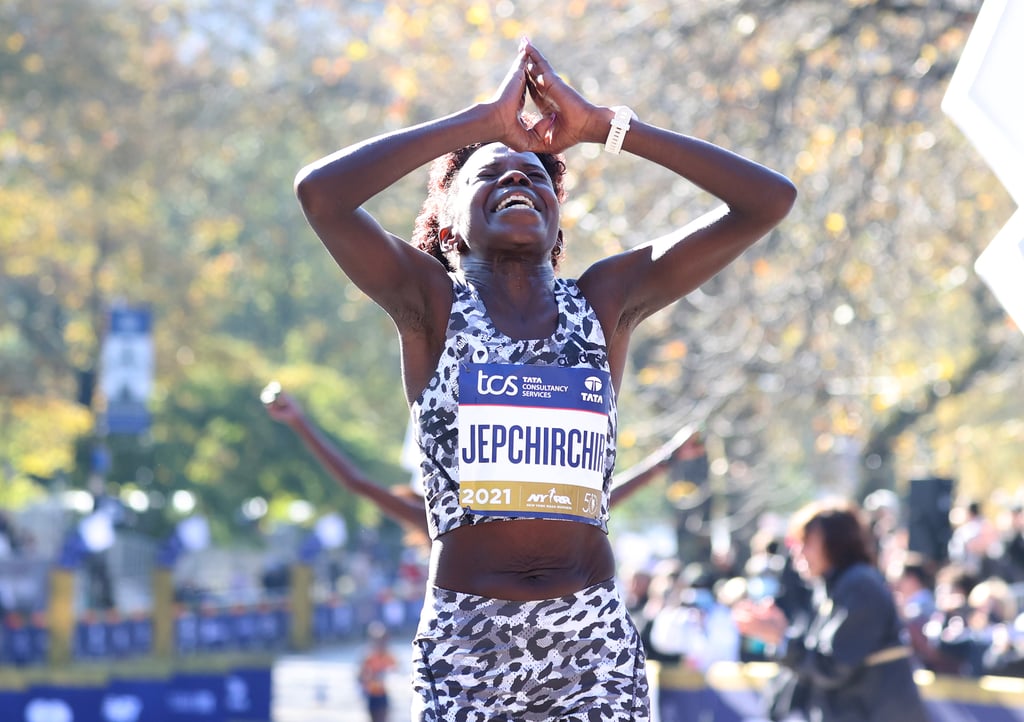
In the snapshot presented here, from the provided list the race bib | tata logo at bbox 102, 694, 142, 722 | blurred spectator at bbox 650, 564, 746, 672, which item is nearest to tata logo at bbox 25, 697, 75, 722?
tata logo at bbox 102, 694, 142, 722

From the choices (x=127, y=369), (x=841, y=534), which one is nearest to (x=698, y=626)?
(x=841, y=534)

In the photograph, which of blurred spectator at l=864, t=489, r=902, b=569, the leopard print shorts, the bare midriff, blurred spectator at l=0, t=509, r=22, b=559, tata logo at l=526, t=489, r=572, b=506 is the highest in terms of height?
blurred spectator at l=0, t=509, r=22, b=559

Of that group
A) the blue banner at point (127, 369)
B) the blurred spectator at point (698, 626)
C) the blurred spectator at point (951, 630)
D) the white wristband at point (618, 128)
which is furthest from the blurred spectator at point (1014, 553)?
the blue banner at point (127, 369)

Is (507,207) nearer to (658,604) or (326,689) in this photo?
(658,604)

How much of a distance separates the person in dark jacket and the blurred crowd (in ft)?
6.18

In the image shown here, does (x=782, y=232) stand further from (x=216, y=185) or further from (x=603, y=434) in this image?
(x=216, y=185)

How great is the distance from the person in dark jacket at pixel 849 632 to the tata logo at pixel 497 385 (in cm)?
354

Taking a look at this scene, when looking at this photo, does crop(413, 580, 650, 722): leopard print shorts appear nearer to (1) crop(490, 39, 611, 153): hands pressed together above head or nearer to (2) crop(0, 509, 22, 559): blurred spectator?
(1) crop(490, 39, 611, 153): hands pressed together above head

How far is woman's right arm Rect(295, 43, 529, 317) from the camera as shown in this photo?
3.43m

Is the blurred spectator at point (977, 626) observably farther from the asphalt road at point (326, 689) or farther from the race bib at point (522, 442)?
the asphalt road at point (326, 689)

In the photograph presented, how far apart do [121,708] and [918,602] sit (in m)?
5.86

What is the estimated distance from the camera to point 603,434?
3.50 meters

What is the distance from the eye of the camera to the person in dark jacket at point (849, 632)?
21.6 feet

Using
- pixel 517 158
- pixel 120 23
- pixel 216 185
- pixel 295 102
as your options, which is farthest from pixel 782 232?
pixel 216 185
